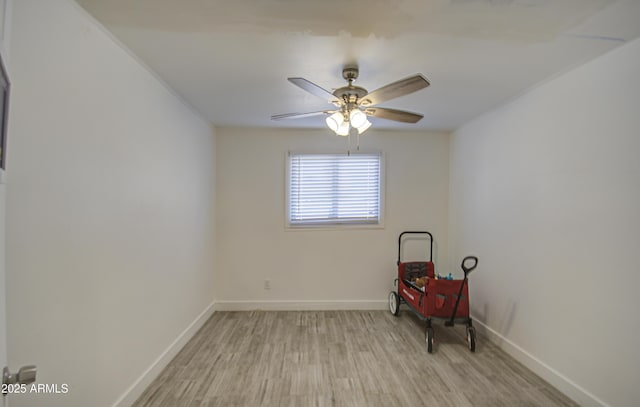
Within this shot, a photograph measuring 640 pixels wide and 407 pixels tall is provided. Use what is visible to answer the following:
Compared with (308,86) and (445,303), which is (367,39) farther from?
(445,303)

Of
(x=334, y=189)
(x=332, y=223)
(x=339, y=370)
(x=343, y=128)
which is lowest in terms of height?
(x=339, y=370)

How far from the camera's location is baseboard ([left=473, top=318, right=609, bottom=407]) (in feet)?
6.71

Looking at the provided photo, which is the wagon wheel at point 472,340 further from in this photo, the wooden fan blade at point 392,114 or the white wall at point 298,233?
the wooden fan blade at point 392,114

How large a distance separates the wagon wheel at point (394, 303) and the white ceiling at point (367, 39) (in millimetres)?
2493

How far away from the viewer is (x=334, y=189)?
4.12m

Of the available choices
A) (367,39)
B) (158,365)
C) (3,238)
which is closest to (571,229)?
(367,39)

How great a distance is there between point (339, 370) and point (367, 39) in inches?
101

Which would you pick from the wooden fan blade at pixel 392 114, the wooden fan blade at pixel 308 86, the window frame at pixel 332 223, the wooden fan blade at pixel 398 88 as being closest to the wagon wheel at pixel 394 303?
the window frame at pixel 332 223

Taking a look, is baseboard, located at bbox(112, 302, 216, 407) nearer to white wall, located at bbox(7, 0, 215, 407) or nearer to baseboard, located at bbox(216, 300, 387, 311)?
white wall, located at bbox(7, 0, 215, 407)

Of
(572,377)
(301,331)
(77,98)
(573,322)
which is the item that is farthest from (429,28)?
(301,331)

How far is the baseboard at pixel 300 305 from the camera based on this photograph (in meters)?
4.01

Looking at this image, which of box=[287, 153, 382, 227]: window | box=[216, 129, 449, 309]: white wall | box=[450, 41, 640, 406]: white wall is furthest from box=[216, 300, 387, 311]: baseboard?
box=[450, 41, 640, 406]: white wall

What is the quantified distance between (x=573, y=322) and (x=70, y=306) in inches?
126

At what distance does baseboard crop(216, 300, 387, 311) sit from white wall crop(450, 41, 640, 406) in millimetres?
1451
